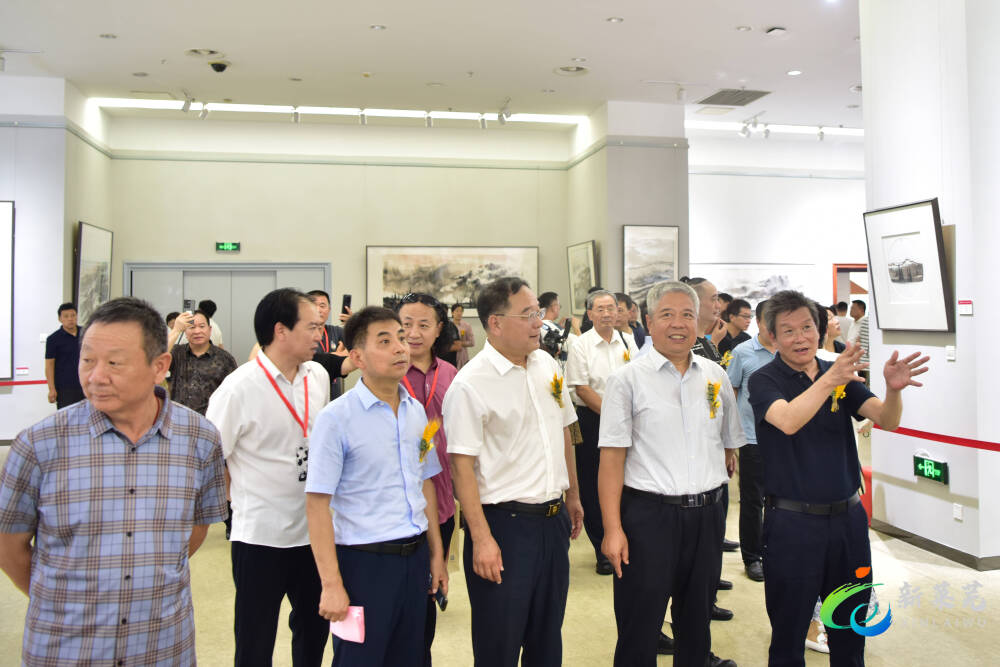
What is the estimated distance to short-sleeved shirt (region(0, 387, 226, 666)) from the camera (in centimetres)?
170

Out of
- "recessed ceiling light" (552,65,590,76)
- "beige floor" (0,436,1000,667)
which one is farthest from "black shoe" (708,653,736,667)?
"recessed ceiling light" (552,65,590,76)

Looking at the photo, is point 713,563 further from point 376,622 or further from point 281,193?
point 281,193

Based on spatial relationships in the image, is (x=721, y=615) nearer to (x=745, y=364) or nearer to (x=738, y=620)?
(x=738, y=620)

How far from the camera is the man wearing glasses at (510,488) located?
8.04 ft

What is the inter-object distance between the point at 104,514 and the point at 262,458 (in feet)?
2.66

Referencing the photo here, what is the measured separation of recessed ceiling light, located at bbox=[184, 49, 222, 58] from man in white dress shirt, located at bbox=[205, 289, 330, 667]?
258 inches

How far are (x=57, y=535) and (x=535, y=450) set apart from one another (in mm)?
1450

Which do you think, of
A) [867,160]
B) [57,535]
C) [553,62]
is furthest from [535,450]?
[553,62]

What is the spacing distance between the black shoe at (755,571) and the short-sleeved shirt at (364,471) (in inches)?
115

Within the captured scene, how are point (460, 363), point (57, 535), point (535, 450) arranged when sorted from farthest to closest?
point (460, 363) < point (535, 450) < point (57, 535)

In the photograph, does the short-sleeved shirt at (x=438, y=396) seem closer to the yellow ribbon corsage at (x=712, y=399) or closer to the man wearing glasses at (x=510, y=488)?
the man wearing glasses at (x=510, y=488)

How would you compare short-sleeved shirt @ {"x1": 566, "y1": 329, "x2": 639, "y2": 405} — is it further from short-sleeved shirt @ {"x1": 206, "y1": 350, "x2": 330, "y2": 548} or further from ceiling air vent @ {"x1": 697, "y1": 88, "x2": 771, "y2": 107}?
ceiling air vent @ {"x1": 697, "y1": 88, "x2": 771, "y2": 107}

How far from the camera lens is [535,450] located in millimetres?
2582

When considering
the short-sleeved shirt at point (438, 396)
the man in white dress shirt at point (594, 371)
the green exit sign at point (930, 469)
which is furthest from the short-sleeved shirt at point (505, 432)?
the green exit sign at point (930, 469)
